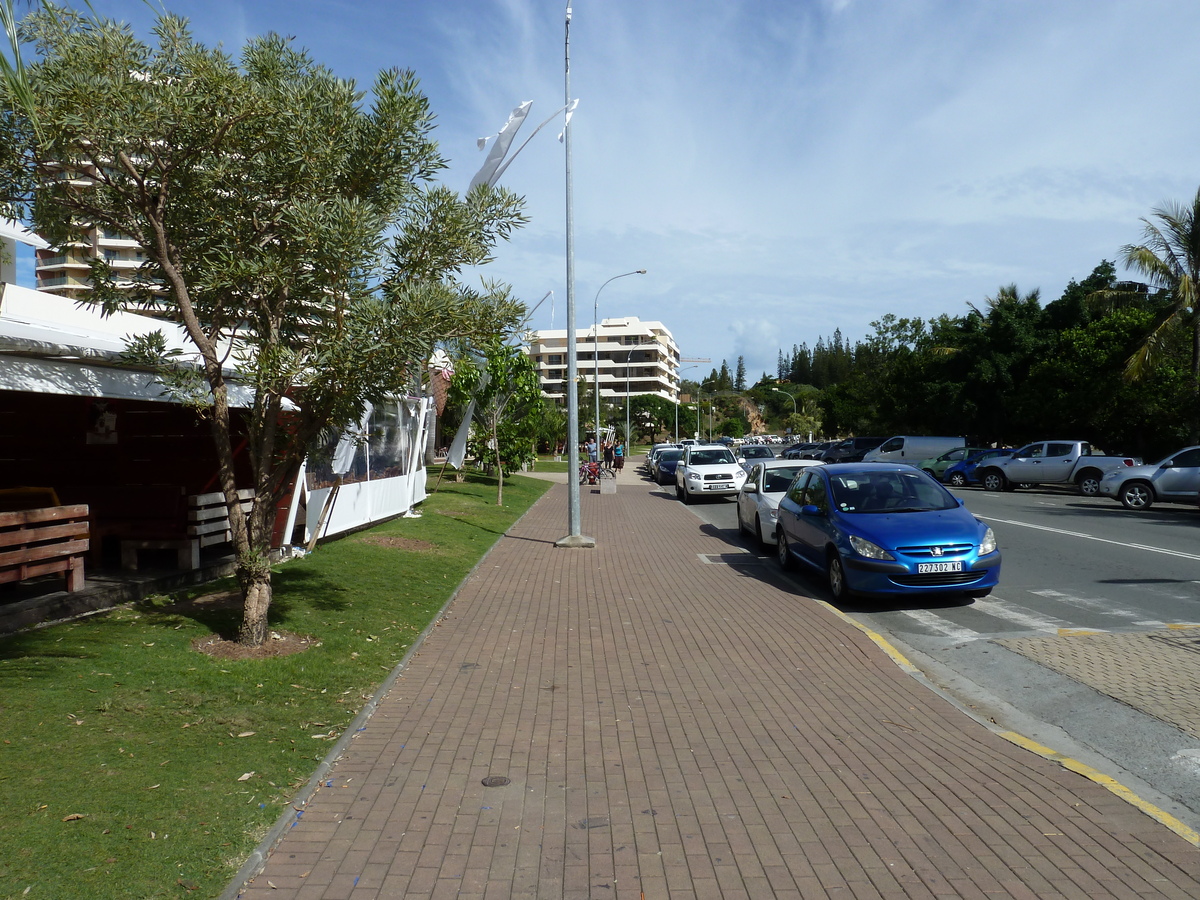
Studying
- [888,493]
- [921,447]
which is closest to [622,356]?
[921,447]

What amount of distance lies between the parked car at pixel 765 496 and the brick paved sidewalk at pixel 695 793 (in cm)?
650

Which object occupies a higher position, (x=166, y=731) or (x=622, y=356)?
(x=622, y=356)

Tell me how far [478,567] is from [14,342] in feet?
23.0

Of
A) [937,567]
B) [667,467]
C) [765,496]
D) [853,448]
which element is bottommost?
[937,567]

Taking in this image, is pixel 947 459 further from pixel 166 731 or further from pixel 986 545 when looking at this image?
pixel 166 731

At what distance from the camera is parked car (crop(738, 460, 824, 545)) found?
14711 millimetres

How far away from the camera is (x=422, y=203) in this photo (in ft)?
23.9

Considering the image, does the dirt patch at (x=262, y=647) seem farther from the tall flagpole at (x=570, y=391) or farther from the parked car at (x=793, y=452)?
the parked car at (x=793, y=452)

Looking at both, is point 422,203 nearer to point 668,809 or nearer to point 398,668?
point 398,668

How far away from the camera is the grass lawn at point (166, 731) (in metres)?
3.72

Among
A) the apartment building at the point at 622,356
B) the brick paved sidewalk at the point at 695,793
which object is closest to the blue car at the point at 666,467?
the brick paved sidewalk at the point at 695,793

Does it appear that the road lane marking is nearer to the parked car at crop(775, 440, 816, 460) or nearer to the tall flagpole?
the tall flagpole

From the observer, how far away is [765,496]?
1520cm

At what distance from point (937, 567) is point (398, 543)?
313 inches
